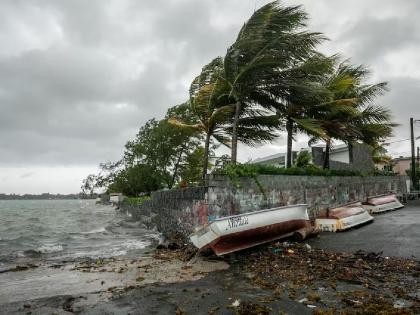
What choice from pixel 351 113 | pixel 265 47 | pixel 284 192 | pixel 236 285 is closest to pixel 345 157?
pixel 351 113

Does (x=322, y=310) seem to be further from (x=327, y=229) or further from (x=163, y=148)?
(x=163, y=148)

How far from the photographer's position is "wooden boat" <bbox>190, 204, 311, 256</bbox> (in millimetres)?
9741

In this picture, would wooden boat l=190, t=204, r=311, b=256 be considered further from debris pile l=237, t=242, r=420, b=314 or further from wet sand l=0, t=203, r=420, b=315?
debris pile l=237, t=242, r=420, b=314

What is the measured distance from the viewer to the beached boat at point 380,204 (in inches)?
683

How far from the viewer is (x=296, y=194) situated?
49.2 feet

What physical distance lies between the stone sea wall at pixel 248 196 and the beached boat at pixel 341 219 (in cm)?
152

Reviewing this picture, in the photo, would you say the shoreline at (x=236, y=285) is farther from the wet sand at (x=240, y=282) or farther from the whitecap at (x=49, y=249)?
the whitecap at (x=49, y=249)

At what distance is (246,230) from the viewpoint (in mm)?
10266

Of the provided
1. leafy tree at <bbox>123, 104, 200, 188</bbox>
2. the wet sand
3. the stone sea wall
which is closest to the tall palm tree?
the stone sea wall

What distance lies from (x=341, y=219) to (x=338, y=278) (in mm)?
6239

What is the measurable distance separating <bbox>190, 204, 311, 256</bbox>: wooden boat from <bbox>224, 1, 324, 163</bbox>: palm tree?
358 cm

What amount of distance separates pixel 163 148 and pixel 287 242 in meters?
21.7

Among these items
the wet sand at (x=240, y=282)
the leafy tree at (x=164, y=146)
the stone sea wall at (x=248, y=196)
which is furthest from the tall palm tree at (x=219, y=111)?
the leafy tree at (x=164, y=146)

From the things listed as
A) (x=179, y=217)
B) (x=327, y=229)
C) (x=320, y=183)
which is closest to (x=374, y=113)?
(x=320, y=183)
